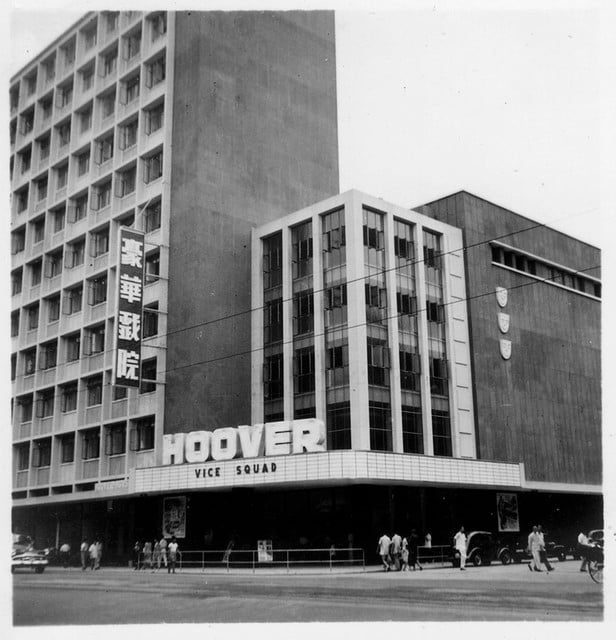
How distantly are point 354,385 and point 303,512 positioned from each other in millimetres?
7219

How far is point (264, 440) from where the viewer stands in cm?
4016

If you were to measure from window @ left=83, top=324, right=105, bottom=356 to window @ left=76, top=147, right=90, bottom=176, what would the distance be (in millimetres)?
12131

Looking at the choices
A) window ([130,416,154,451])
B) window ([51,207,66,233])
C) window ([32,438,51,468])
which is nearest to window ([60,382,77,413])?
window ([32,438,51,468])

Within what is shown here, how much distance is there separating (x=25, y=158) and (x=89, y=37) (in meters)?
11.2

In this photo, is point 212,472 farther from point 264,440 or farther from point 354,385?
point 354,385

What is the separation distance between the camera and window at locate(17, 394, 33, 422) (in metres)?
57.1

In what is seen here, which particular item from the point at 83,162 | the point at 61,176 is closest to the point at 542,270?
the point at 83,162

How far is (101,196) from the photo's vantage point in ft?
184

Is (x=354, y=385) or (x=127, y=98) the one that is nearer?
(x=354, y=385)

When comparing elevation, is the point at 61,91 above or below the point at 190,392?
above

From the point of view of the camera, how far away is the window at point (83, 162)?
189 feet

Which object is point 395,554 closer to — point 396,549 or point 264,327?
point 396,549

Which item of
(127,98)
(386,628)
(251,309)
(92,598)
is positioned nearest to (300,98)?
(127,98)

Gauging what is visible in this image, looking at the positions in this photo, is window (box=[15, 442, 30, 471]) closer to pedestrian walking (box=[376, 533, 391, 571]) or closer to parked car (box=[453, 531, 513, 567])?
pedestrian walking (box=[376, 533, 391, 571])
